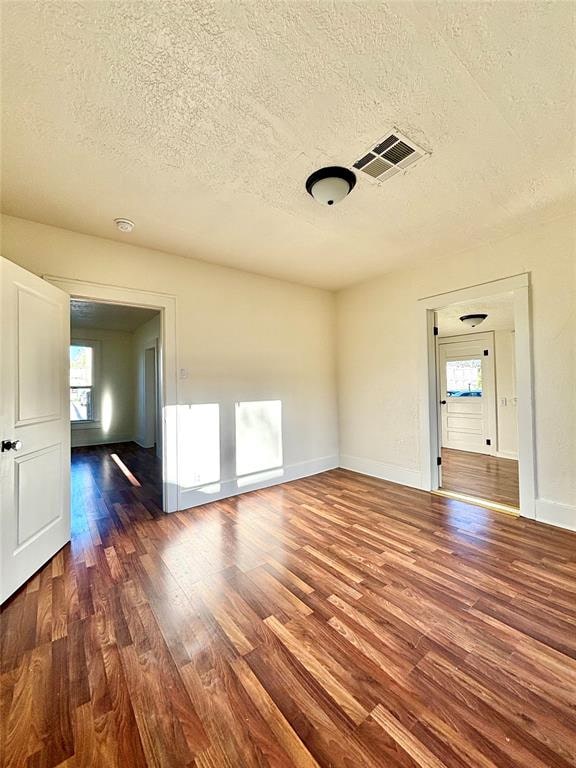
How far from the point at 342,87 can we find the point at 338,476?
4.02 m

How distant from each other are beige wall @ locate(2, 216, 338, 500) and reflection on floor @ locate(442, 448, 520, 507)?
5.87ft

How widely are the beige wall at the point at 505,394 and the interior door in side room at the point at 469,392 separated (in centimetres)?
9

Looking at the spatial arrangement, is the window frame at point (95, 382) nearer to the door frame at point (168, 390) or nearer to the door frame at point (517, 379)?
the door frame at point (168, 390)

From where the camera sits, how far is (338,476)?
4344mm

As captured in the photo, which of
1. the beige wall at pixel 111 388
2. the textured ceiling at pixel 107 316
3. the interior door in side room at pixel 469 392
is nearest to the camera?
the textured ceiling at pixel 107 316

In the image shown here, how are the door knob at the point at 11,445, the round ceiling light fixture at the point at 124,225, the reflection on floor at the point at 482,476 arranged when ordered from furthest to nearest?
the reflection on floor at the point at 482,476 → the round ceiling light fixture at the point at 124,225 → the door knob at the point at 11,445

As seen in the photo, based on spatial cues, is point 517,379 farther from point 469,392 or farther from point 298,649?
point 469,392

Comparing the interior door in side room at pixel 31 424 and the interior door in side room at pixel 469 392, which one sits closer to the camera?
the interior door in side room at pixel 31 424

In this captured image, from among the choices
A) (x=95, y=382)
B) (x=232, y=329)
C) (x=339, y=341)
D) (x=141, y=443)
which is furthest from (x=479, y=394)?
(x=95, y=382)

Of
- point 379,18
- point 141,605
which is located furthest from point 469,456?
point 379,18

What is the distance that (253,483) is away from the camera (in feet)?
12.6

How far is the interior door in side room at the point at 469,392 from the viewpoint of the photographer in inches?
227

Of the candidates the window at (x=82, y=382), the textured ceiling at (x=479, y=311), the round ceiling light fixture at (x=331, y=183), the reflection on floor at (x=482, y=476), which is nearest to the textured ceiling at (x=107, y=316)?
the window at (x=82, y=382)

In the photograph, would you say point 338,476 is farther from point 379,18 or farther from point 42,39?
point 42,39
